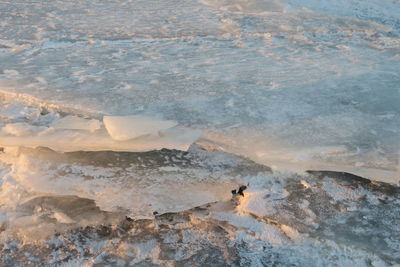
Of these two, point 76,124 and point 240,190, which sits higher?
point 76,124

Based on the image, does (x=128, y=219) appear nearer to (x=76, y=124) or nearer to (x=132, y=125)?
(x=132, y=125)

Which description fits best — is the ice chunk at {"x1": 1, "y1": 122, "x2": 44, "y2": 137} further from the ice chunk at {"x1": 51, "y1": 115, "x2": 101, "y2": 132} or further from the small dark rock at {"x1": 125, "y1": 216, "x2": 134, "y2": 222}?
the small dark rock at {"x1": 125, "y1": 216, "x2": 134, "y2": 222}

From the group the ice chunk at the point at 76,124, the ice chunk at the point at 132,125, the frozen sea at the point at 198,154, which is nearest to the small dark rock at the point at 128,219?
the frozen sea at the point at 198,154

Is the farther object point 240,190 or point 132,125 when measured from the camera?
point 132,125

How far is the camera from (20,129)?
6.56 feet

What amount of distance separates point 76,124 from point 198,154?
0.58 meters

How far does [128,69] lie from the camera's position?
2.63 metres

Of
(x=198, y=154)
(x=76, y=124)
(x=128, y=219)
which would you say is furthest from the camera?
(x=76, y=124)

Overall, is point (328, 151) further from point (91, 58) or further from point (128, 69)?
point (91, 58)

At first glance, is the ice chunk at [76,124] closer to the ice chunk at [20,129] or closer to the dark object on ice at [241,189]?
the ice chunk at [20,129]

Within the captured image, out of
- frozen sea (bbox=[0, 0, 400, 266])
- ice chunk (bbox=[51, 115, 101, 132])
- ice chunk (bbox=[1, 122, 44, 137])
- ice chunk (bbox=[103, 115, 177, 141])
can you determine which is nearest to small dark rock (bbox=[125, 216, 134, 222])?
frozen sea (bbox=[0, 0, 400, 266])

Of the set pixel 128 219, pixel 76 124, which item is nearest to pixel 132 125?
pixel 76 124

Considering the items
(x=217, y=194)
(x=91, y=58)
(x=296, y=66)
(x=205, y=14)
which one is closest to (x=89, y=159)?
(x=217, y=194)

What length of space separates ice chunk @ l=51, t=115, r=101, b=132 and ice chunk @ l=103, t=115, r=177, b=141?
0.17 feet
